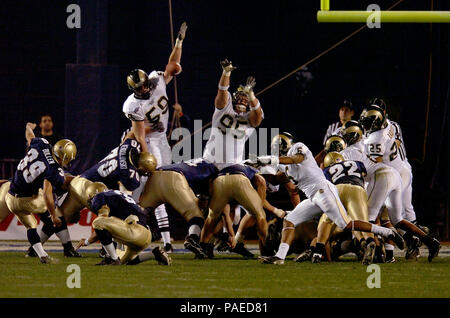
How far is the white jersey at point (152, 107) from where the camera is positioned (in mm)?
9945

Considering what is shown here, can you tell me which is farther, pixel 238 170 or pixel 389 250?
pixel 238 170

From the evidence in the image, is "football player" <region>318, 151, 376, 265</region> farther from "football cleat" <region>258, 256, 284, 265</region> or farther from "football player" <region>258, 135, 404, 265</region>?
"football cleat" <region>258, 256, 284, 265</region>

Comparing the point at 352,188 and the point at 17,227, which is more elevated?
the point at 352,188

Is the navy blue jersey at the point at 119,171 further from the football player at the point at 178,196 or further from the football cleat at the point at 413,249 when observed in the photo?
the football cleat at the point at 413,249

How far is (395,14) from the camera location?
9648mm

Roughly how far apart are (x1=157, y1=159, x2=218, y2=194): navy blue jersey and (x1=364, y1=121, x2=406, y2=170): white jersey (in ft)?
4.62

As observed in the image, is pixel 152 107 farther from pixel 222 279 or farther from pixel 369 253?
pixel 222 279

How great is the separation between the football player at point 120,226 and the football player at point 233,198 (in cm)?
112

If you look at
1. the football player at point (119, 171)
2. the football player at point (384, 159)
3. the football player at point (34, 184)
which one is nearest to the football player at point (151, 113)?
the football player at point (119, 171)

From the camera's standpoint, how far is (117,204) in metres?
8.19

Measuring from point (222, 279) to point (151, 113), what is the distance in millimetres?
3179

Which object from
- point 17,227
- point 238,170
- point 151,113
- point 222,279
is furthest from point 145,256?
point 17,227

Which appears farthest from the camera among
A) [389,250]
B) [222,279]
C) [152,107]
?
[152,107]
